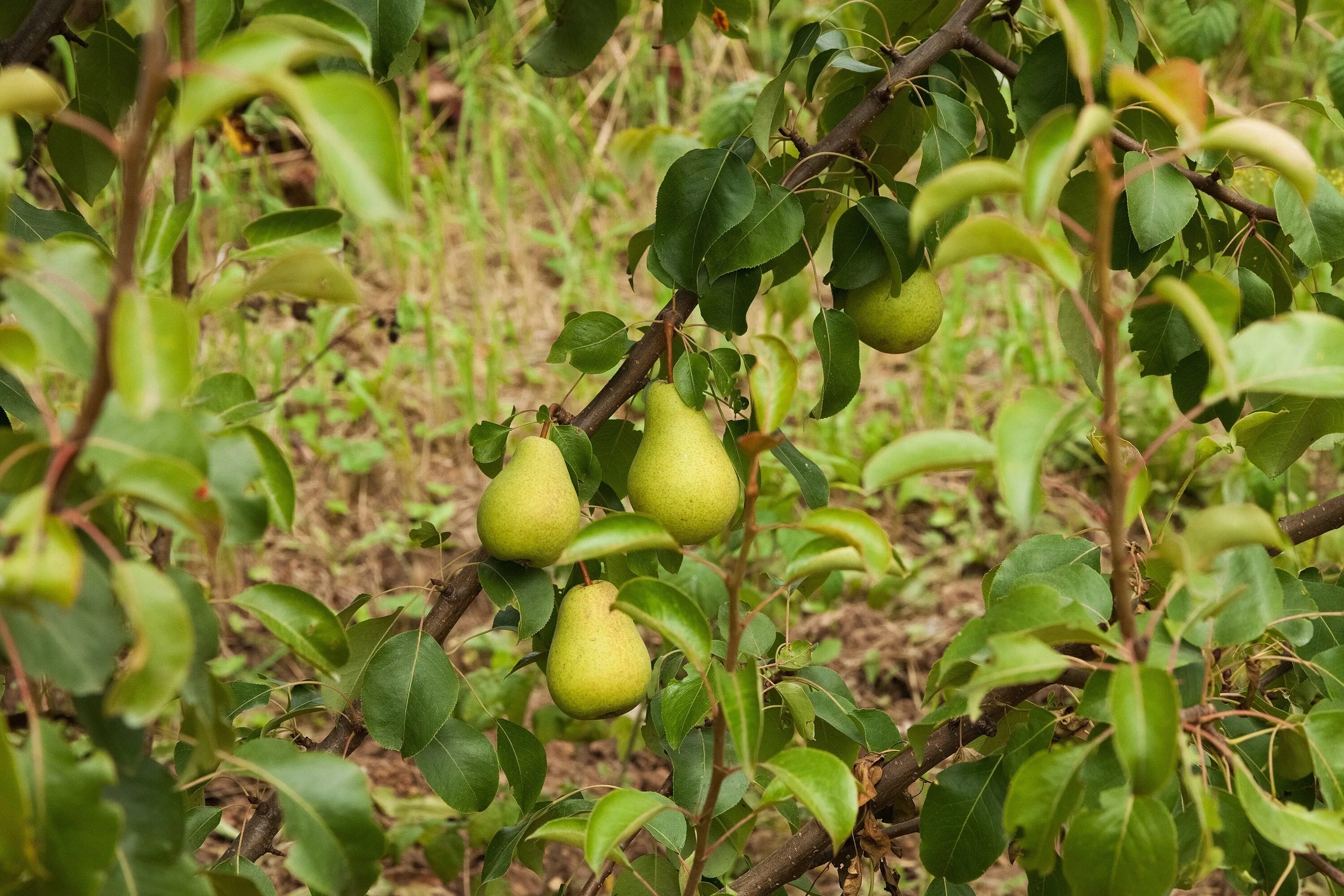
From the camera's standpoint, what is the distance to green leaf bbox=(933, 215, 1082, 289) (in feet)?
1.96

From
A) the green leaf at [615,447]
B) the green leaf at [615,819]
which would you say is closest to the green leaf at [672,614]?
the green leaf at [615,819]

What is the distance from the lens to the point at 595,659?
3.61 feet

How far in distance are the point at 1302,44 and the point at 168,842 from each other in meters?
4.12

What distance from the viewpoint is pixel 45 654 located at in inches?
23.0

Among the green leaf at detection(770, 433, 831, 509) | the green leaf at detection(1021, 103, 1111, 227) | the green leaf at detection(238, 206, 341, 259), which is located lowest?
the green leaf at detection(770, 433, 831, 509)

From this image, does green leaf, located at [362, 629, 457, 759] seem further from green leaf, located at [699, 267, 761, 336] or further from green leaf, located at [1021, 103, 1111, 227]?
green leaf, located at [1021, 103, 1111, 227]

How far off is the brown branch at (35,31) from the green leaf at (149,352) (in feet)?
1.81

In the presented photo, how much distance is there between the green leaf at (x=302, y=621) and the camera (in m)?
0.75

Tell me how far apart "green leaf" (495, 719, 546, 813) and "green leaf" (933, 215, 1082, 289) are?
0.79 meters

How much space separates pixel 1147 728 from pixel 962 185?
0.30 meters

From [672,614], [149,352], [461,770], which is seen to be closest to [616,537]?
[672,614]

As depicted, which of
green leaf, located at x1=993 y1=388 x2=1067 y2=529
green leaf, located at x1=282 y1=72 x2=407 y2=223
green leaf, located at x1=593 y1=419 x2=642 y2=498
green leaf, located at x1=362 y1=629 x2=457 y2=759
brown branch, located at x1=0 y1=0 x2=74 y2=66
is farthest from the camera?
green leaf, located at x1=593 y1=419 x2=642 y2=498

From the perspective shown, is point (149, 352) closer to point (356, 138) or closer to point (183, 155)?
point (356, 138)

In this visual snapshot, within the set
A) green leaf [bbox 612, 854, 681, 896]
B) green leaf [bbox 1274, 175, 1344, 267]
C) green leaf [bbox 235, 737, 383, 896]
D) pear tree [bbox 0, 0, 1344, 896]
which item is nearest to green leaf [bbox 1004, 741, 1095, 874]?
pear tree [bbox 0, 0, 1344, 896]
